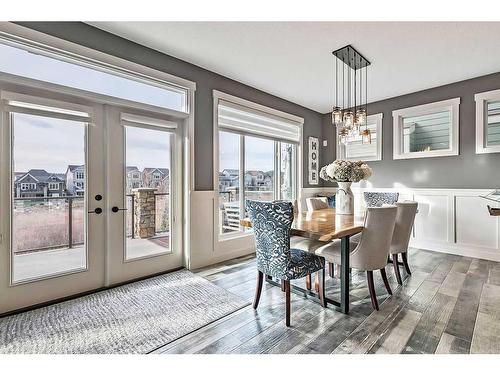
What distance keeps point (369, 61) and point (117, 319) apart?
3.95 metres

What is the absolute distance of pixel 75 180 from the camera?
8.09ft

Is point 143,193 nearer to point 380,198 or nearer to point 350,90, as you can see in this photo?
point 380,198

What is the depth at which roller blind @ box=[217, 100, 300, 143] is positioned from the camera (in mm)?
3648

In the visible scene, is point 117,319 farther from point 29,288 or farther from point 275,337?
point 275,337

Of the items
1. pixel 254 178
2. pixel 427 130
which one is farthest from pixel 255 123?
pixel 427 130

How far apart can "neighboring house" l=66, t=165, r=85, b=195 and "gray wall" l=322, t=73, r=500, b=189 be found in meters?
4.75

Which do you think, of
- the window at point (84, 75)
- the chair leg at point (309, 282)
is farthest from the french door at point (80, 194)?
the chair leg at point (309, 282)

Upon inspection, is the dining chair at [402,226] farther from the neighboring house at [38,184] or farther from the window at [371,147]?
the neighboring house at [38,184]

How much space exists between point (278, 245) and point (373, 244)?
0.88 meters

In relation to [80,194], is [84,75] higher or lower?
higher

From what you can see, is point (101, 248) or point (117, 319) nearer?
point (117, 319)

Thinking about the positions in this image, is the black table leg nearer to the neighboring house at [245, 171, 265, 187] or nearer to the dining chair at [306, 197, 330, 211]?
the dining chair at [306, 197, 330, 211]
